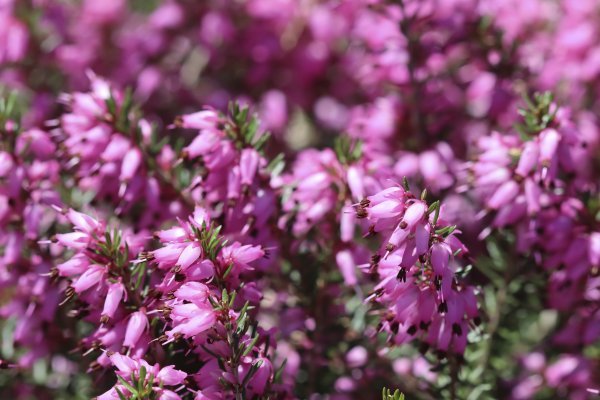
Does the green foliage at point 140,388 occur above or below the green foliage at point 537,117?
below

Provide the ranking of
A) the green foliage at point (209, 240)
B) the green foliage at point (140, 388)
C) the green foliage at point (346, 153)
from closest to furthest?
the green foliage at point (140, 388)
the green foliage at point (209, 240)
the green foliage at point (346, 153)

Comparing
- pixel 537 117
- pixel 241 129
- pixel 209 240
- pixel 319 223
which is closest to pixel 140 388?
pixel 209 240

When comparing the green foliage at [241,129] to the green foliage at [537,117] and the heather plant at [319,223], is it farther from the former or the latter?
the green foliage at [537,117]

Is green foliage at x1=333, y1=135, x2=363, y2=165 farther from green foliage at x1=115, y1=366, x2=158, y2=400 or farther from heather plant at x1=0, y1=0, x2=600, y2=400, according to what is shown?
green foliage at x1=115, y1=366, x2=158, y2=400

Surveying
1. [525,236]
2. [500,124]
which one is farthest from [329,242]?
[500,124]

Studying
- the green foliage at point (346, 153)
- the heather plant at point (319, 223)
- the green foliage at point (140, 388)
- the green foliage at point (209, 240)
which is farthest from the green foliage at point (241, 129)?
the green foliage at point (140, 388)

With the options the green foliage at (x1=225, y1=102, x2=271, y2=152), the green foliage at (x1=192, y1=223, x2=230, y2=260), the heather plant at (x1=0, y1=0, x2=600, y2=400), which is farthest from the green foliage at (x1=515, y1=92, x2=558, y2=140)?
the green foliage at (x1=192, y1=223, x2=230, y2=260)

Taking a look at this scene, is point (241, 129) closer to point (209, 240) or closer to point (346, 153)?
point (346, 153)
